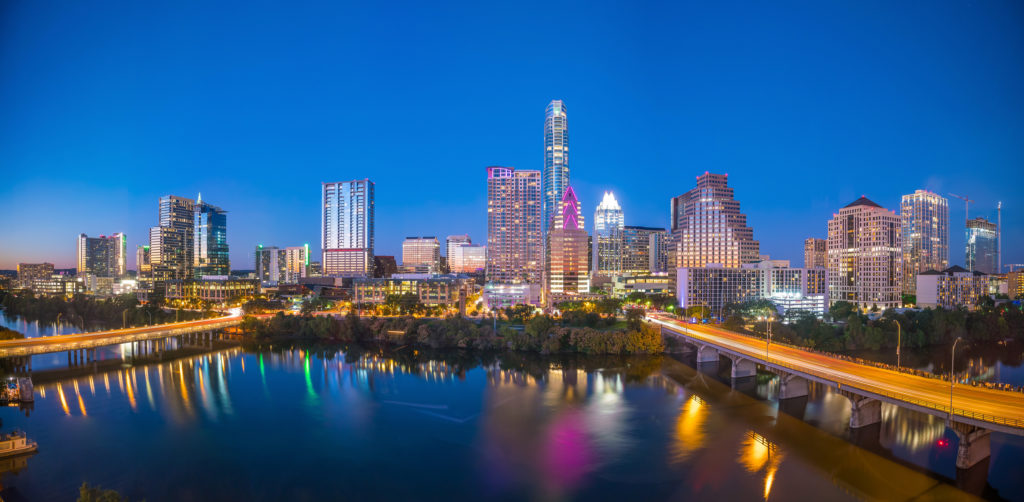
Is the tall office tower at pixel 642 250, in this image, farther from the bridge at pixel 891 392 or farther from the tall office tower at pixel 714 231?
the bridge at pixel 891 392

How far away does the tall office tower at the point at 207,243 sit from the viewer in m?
131

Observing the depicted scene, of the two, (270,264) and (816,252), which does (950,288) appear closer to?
(816,252)

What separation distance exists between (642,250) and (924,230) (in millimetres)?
65483

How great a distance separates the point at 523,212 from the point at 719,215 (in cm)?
4051

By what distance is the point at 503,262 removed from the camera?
111m

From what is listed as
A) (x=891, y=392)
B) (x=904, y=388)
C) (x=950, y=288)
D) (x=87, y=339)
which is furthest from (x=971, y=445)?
(x=950, y=288)

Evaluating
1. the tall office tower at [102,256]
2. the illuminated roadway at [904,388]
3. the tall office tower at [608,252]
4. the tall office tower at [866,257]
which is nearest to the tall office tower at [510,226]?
the tall office tower at [608,252]

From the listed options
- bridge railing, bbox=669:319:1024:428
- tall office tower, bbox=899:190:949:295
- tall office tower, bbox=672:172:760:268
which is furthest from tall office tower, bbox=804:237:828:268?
bridge railing, bbox=669:319:1024:428

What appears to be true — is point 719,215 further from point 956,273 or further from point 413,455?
point 413,455

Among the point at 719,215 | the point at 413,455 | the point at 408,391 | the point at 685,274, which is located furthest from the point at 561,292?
the point at 413,455

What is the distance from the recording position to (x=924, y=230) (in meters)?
101

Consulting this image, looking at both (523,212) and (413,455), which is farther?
(523,212)

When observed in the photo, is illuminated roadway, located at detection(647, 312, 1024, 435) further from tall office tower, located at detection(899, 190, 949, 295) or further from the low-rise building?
tall office tower, located at detection(899, 190, 949, 295)

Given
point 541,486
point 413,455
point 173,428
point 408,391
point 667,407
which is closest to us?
point 541,486
